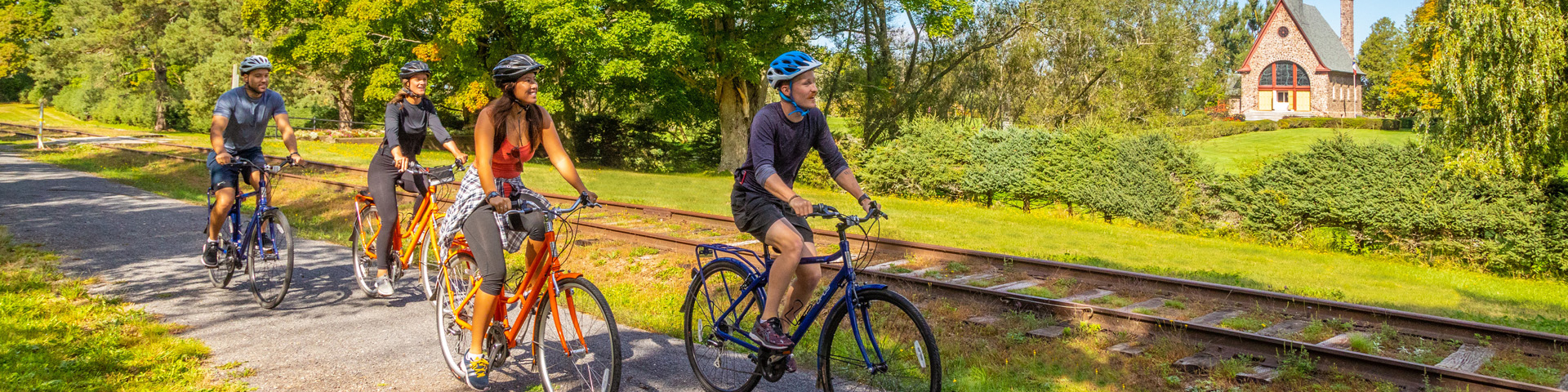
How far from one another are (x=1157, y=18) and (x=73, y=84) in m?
57.3

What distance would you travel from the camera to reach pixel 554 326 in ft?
15.2

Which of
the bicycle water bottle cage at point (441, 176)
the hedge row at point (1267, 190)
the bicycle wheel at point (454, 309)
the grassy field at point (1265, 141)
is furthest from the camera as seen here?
the grassy field at point (1265, 141)

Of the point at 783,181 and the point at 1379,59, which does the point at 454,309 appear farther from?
the point at 1379,59

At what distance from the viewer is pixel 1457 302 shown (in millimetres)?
11008

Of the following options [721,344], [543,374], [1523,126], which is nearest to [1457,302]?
[1523,126]

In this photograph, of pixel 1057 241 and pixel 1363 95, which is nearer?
pixel 1057 241

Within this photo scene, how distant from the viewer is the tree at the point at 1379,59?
65.7 m

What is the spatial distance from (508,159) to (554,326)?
101 centimetres

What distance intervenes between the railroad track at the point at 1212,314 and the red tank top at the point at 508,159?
186cm

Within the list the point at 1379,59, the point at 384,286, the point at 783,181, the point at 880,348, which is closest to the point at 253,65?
the point at 384,286

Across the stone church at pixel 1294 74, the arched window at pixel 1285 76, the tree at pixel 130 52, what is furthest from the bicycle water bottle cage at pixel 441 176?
the arched window at pixel 1285 76

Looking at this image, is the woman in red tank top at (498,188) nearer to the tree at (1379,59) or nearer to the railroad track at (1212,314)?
the railroad track at (1212,314)

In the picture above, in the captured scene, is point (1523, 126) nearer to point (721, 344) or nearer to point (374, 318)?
point (721, 344)

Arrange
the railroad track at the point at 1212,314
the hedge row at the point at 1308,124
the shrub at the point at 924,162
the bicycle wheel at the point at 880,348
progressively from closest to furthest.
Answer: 1. the bicycle wheel at the point at 880,348
2. the railroad track at the point at 1212,314
3. the shrub at the point at 924,162
4. the hedge row at the point at 1308,124
